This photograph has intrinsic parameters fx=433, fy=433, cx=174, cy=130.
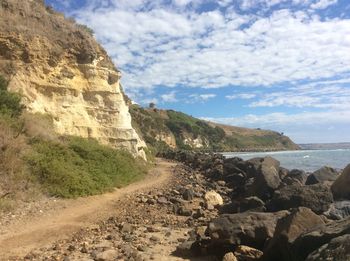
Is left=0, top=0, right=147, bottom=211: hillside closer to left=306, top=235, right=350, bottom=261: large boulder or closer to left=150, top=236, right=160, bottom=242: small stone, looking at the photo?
left=150, top=236, right=160, bottom=242: small stone

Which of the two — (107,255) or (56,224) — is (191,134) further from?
(107,255)

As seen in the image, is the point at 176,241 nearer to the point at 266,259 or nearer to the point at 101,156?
the point at 266,259

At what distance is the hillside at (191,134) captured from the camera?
2746 inches

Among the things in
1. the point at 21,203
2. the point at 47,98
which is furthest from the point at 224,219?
the point at 47,98

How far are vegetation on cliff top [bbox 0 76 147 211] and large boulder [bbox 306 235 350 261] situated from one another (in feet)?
31.0

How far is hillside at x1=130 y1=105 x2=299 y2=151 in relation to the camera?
2746 inches

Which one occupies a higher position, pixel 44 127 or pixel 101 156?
pixel 44 127

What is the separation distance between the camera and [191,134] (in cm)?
9325

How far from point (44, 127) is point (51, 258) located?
1162cm

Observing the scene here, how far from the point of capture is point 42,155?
642 inches

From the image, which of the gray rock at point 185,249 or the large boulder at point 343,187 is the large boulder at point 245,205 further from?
the gray rock at point 185,249

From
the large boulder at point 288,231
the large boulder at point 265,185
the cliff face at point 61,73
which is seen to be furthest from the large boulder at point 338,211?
the cliff face at point 61,73

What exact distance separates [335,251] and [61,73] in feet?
64.9

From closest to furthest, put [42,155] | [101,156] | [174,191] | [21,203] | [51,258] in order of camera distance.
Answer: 1. [51,258]
2. [21,203]
3. [42,155]
4. [174,191]
5. [101,156]
